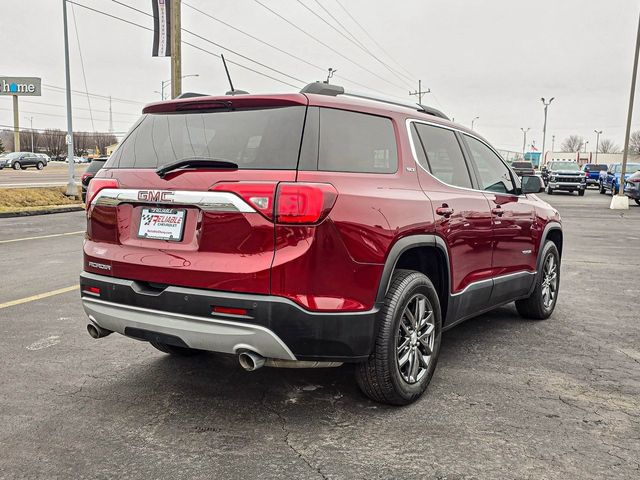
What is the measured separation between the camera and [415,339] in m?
3.62

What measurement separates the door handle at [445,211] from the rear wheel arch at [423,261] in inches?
6.6

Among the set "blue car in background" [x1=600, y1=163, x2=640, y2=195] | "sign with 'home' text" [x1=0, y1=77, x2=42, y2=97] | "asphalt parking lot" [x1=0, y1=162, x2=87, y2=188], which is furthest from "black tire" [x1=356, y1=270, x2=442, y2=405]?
"sign with 'home' text" [x1=0, y1=77, x2=42, y2=97]

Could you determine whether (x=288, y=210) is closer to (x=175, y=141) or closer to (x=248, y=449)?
(x=175, y=141)

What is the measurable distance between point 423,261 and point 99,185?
6.80 ft

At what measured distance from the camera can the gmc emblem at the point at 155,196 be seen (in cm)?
317

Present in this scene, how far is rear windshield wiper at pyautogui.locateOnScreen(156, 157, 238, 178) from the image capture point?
3119 millimetres

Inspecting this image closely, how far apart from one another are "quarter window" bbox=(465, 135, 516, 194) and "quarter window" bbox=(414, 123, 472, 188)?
0.30m

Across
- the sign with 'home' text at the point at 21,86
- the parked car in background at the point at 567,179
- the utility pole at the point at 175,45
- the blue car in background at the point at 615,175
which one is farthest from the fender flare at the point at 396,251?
the sign with 'home' text at the point at 21,86

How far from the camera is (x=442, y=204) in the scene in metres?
3.88

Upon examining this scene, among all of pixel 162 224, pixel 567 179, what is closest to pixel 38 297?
pixel 162 224

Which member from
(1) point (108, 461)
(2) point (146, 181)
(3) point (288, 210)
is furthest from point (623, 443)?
(2) point (146, 181)

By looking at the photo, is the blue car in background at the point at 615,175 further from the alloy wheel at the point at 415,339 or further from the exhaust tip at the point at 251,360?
the exhaust tip at the point at 251,360

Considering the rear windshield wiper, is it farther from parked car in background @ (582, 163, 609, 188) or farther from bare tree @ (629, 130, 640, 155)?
bare tree @ (629, 130, 640, 155)

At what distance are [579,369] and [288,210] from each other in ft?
8.66
